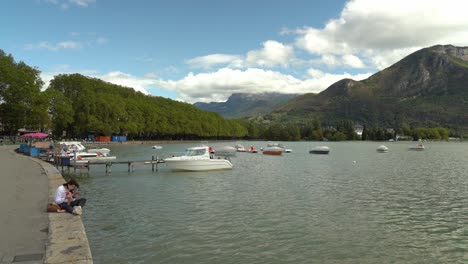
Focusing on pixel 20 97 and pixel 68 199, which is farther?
pixel 20 97

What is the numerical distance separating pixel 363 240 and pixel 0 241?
13990mm

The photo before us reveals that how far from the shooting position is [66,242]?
1176cm

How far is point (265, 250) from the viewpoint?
49.0 ft

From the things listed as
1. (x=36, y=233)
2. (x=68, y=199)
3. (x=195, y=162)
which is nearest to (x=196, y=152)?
(x=195, y=162)

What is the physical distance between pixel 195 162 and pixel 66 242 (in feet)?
111

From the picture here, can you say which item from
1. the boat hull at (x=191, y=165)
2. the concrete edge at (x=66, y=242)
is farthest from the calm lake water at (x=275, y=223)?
the boat hull at (x=191, y=165)

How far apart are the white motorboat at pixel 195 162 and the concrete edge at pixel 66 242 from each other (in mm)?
29475

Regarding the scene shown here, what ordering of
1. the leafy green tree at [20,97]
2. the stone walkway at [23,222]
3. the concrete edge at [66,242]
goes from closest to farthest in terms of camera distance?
the concrete edge at [66,242] → the stone walkway at [23,222] → the leafy green tree at [20,97]

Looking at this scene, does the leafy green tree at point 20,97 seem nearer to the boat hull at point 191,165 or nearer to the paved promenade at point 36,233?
the boat hull at point 191,165

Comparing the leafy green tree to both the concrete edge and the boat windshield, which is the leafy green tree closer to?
the boat windshield

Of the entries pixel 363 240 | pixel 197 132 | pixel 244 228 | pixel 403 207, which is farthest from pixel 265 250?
pixel 197 132

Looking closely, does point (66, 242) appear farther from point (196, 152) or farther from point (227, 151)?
point (227, 151)

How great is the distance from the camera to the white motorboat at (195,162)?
4519 centimetres

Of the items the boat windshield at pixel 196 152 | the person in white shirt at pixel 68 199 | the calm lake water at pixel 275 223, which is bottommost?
the calm lake water at pixel 275 223
